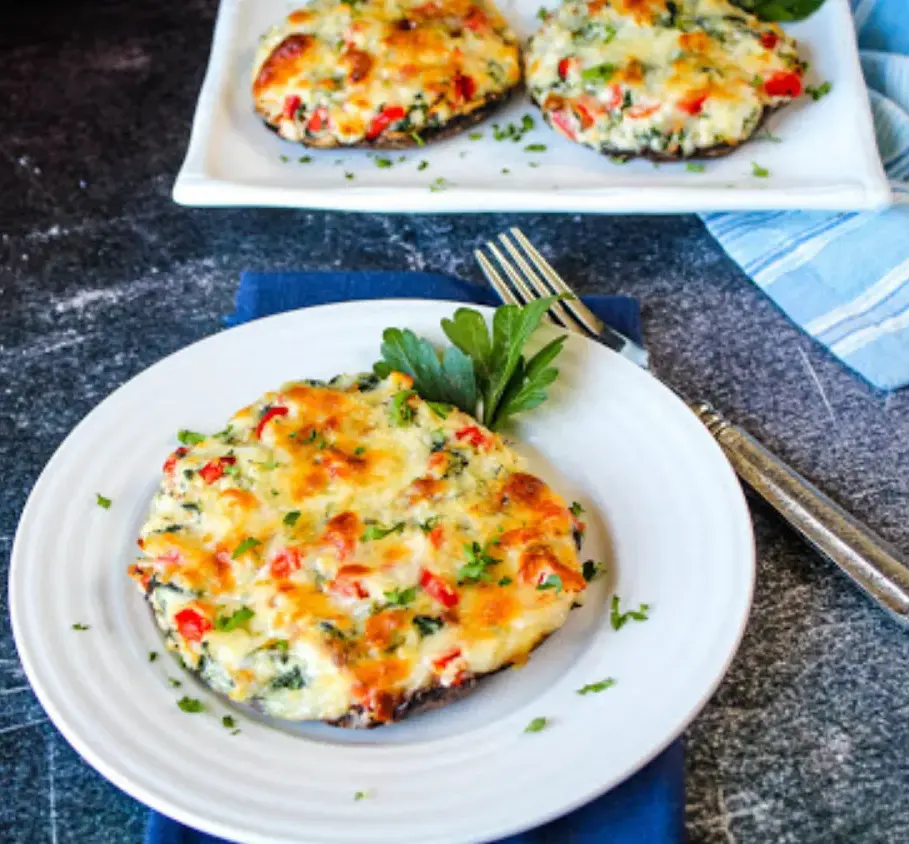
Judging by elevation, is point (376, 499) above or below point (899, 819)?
above

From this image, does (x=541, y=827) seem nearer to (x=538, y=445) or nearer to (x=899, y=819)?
(x=899, y=819)

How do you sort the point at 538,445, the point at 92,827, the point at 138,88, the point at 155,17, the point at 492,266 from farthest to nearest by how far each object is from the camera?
the point at 155,17 < the point at 138,88 < the point at 492,266 < the point at 538,445 < the point at 92,827

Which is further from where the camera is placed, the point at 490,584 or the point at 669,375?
the point at 669,375

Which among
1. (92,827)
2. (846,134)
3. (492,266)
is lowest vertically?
(92,827)

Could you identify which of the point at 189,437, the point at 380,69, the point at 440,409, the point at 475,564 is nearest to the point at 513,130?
the point at 380,69

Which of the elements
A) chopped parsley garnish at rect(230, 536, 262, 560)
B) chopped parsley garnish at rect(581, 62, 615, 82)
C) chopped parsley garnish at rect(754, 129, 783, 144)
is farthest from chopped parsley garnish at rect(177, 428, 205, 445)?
chopped parsley garnish at rect(754, 129, 783, 144)

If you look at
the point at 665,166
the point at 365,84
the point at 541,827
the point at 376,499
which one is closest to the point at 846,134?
the point at 665,166

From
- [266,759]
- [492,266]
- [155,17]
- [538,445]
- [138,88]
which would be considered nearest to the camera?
[266,759]
